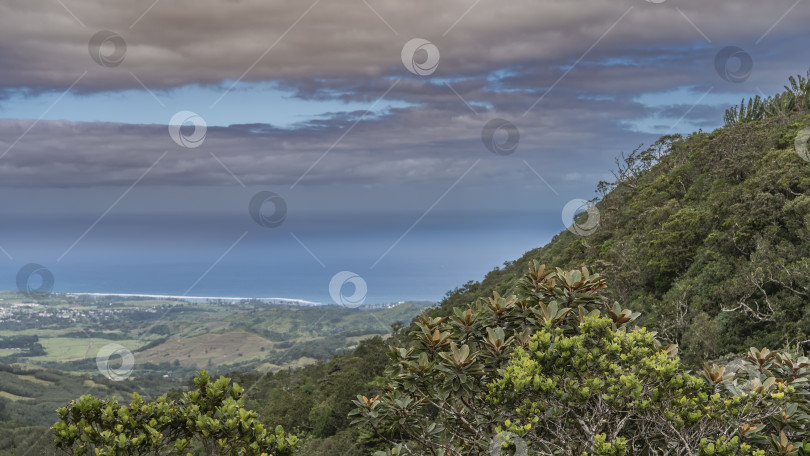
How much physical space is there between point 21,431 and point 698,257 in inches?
2751

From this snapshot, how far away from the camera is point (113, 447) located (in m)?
5.50

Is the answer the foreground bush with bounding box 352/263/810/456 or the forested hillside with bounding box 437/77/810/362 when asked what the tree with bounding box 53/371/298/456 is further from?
the forested hillside with bounding box 437/77/810/362

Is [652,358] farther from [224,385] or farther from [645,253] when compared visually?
[645,253]

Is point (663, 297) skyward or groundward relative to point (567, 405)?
skyward

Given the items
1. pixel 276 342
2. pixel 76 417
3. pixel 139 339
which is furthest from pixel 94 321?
pixel 76 417

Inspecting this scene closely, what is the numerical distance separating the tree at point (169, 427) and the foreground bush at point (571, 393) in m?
1.06

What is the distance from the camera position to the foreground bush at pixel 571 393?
5348mm

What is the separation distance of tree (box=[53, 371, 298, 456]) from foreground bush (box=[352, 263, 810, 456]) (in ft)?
3.49

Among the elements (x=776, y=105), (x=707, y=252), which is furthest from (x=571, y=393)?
(x=776, y=105)

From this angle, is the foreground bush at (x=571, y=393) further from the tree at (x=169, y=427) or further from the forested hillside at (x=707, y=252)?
the forested hillside at (x=707, y=252)

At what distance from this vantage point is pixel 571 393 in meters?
5.54

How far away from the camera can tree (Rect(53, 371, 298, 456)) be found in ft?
18.2

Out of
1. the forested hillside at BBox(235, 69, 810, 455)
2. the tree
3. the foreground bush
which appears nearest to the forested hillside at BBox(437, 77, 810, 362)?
the forested hillside at BBox(235, 69, 810, 455)

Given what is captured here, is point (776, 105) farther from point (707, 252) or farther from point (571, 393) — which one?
point (571, 393)
